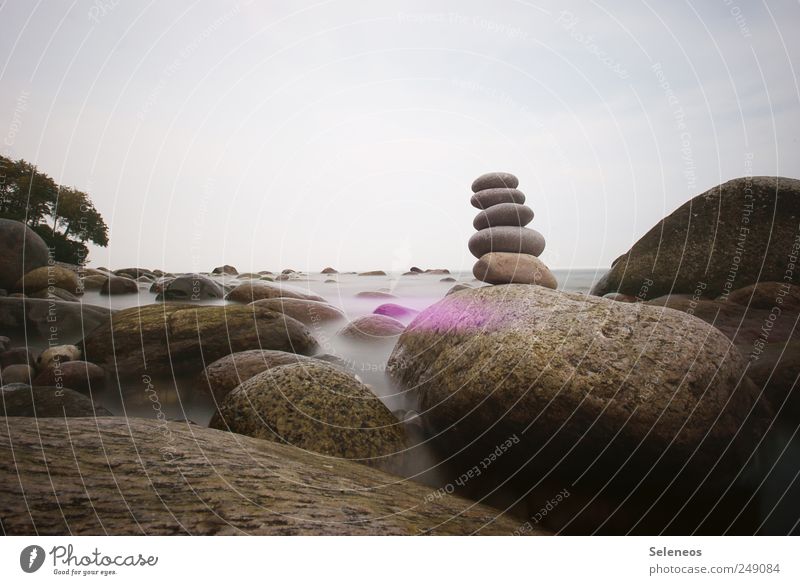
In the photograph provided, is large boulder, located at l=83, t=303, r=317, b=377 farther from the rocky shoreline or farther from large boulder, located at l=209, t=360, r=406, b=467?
large boulder, located at l=209, t=360, r=406, b=467

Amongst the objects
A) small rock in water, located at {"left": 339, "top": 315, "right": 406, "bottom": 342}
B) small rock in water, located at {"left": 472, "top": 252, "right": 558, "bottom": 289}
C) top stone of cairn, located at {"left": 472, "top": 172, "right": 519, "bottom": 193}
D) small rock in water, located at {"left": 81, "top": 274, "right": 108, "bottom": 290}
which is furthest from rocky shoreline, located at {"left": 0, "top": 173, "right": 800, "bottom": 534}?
top stone of cairn, located at {"left": 472, "top": 172, "right": 519, "bottom": 193}

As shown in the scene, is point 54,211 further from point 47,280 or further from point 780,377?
point 780,377

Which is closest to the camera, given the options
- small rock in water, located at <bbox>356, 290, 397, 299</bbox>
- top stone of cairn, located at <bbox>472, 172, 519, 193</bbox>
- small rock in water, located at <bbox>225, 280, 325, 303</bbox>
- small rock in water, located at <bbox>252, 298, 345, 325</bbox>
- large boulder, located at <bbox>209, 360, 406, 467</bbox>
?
large boulder, located at <bbox>209, 360, 406, 467</bbox>

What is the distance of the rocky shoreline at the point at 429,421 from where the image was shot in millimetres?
1565

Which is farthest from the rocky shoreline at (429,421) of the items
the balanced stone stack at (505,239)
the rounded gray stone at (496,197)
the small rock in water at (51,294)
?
the rounded gray stone at (496,197)

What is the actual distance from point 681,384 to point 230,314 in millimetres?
5385

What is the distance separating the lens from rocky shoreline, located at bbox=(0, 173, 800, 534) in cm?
157

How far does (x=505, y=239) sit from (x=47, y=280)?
11831 mm

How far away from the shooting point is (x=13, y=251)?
22.4ft

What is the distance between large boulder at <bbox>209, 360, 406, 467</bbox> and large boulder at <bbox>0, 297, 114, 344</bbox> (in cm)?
374

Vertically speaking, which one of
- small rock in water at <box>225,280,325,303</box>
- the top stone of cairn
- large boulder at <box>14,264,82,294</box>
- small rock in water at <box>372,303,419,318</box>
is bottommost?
small rock in water at <box>372,303,419,318</box>

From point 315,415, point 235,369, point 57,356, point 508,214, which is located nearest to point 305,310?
point 235,369

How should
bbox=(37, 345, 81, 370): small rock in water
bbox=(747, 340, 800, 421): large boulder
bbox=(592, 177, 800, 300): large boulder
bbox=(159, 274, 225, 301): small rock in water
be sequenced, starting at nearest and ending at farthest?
1. bbox=(747, 340, 800, 421): large boulder
2. bbox=(37, 345, 81, 370): small rock in water
3. bbox=(592, 177, 800, 300): large boulder
4. bbox=(159, 274, 225, 301): small rock in water
